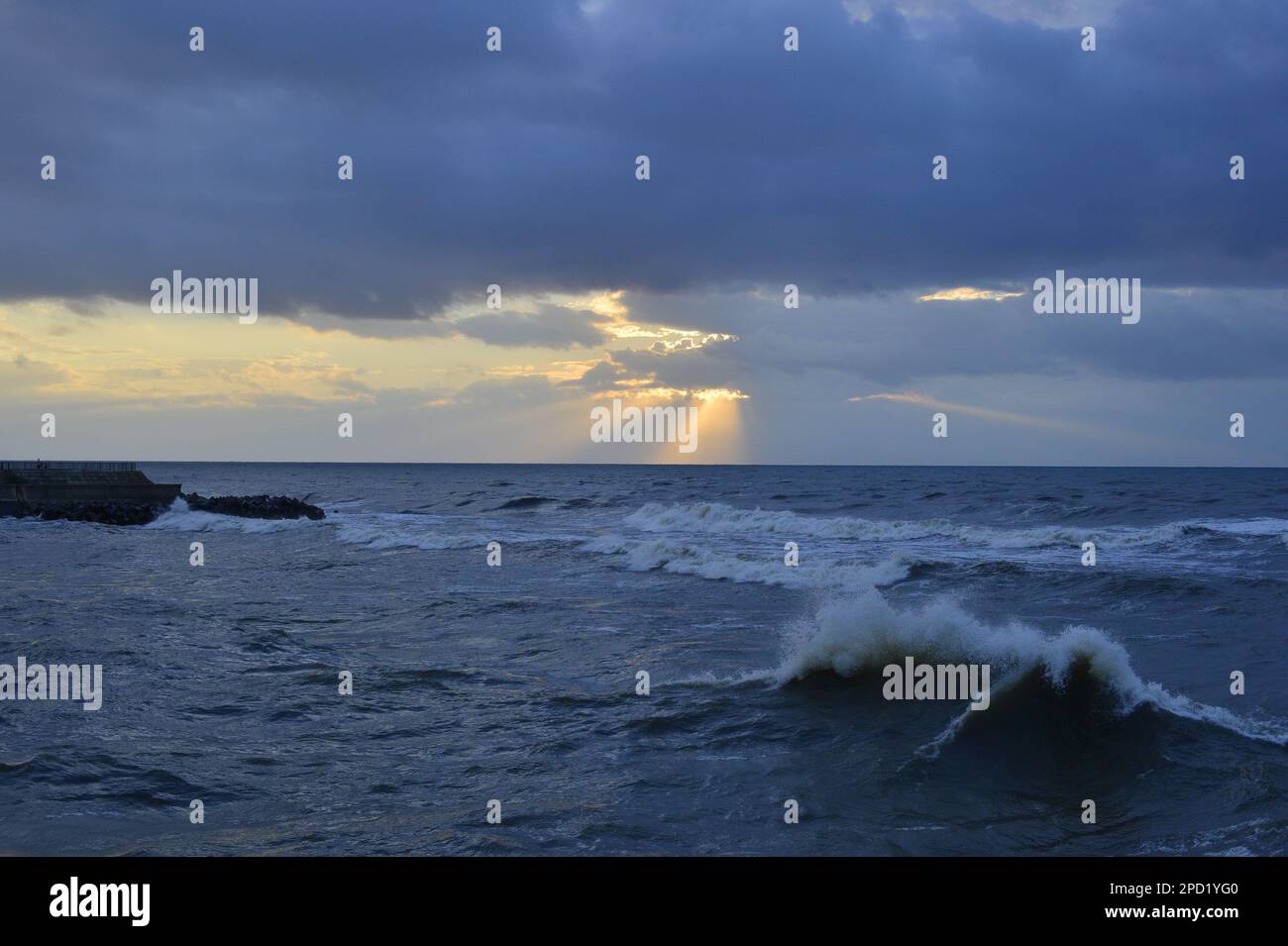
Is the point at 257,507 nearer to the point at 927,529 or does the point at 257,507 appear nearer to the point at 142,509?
the point at 142,509

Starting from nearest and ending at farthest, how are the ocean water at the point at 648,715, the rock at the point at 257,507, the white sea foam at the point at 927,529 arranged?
the ocean water at the point at 648,715 → the white sea foam at the point at 927,529 → the rock at the point at 257,507

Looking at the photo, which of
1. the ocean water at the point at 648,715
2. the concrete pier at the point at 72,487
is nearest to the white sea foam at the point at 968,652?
the ocean water at the point at 648,715

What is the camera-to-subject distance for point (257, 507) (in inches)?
1992

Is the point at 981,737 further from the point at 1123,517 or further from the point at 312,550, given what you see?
the point at 1123,517

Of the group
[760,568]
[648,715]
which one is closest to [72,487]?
[760,568]

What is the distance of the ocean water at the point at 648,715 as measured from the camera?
866 centimetres

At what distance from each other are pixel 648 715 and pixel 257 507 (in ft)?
142

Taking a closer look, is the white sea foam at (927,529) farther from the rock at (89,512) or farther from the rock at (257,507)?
the rock at (89,512)

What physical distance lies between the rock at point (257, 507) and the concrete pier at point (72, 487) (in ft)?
6.82

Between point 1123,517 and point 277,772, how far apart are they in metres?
45.8

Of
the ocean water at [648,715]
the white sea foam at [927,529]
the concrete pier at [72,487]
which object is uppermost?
the concrete pier at [72,487]

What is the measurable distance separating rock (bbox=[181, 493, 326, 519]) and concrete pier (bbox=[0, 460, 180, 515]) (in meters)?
2.08

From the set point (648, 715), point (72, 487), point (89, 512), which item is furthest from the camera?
point (72, 487)
